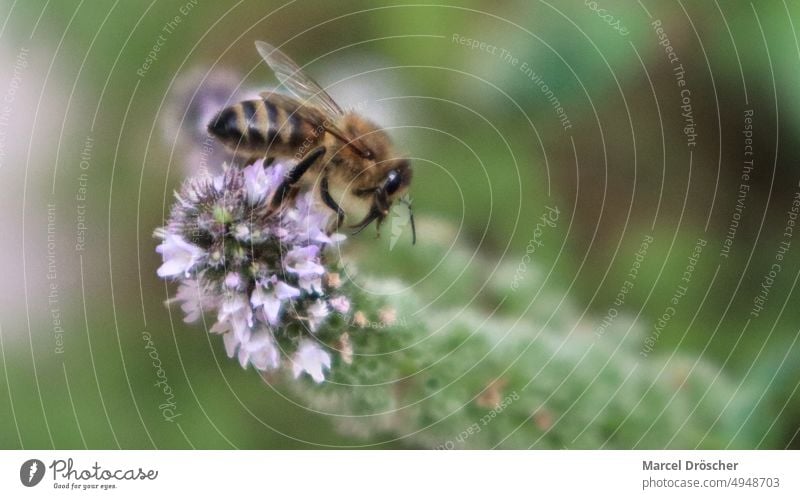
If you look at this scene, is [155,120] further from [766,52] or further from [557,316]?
[766,52]

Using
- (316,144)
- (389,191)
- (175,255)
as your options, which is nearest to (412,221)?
(389,191)

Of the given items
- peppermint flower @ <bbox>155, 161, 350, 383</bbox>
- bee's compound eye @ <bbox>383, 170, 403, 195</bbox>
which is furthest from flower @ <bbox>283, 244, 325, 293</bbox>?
bee's compound eye @ <bbox>383, 170, 403, 195</bbox>

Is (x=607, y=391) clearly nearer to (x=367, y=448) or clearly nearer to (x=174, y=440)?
(x=367, y=448)

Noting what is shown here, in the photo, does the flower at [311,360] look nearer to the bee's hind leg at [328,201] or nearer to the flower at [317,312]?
the flower at [317,312]

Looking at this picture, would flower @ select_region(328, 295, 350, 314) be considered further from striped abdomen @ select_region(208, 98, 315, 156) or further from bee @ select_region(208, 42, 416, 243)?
striped abdomen @ select_region(208, 98, 315, 156)

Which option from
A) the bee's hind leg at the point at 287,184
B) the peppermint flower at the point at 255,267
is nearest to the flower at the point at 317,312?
the peppermint flower at the point at 255,267
